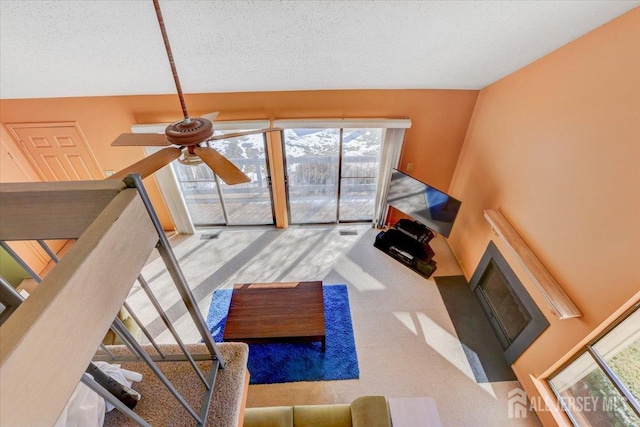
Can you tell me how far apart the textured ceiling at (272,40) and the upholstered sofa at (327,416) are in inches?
113

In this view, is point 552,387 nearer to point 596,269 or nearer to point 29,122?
point 596,269

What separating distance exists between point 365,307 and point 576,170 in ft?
8.50

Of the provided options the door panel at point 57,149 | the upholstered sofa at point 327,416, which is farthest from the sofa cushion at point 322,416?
the door panel at point 57,149

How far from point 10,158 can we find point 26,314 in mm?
4922

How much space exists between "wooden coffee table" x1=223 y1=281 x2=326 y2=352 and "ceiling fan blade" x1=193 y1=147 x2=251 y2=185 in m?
2.00

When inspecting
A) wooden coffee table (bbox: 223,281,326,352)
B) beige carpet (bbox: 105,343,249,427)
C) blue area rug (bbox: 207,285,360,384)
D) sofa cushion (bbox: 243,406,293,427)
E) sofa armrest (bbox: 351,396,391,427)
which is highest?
beige carpet (bbox: 105,343,249,427)

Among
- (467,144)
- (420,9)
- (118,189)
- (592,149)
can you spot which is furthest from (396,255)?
(118,189)

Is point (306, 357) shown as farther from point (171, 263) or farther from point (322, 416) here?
point (171, 263)

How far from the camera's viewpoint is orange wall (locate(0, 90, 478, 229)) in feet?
11.8

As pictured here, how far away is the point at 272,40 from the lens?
7.52 feet

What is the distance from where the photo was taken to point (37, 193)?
642mm

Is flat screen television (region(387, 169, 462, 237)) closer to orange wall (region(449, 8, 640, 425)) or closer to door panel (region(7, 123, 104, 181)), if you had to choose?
orange wall (region(449, 8, 640, 425))

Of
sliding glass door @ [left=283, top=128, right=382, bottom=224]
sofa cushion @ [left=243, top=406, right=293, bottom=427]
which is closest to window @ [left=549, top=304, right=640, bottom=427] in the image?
sofa cushion @ [left=243, top=406, right=293, bottom=427]

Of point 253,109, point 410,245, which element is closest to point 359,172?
point 410,245
